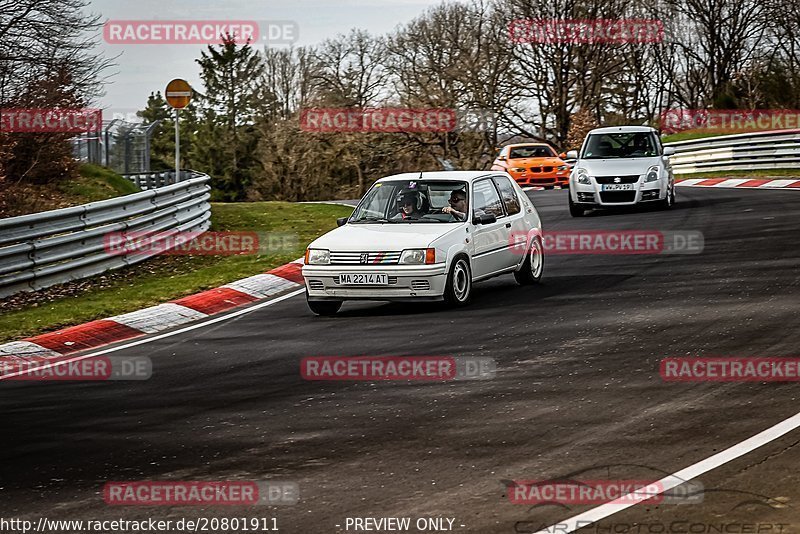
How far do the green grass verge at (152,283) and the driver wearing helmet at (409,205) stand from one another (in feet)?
9.91

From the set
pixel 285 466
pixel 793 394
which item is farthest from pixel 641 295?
pixel 285 466

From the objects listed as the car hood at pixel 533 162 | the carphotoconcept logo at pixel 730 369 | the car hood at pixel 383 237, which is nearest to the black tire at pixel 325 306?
the car hood at pixel 383 237

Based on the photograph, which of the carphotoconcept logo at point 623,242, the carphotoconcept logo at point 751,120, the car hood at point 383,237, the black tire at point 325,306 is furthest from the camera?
the carphotoconcept logo at point 751,120

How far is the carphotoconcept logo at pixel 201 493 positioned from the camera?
20.0ft

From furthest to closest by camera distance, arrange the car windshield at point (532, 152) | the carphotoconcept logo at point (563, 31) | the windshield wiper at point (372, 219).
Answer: the carphotoconcept logo at point (563, 31) < the car windshield at point (532, 152) < the windshield wiper at point (372, 219)

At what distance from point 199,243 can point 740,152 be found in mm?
22137

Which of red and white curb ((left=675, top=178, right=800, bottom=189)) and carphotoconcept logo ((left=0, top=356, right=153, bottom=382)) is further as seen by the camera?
red and white curb ((left=675, top=178, right=800, bottom=189))

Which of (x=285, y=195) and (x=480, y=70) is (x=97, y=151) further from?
(x=285, y=195)

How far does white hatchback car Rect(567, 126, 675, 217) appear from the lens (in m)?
22.9

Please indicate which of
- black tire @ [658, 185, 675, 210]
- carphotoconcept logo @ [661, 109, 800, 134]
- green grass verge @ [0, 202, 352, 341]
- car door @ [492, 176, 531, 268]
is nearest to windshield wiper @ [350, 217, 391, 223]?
car door @ [492, 176, 531, 268]

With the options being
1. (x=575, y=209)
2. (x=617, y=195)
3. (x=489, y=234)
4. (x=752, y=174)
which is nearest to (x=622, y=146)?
(x=617, y=195)

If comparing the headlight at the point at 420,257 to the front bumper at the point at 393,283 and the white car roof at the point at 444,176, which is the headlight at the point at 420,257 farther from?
the white car roof at the point at 444,176

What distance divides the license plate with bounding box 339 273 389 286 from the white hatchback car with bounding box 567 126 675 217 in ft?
37.1

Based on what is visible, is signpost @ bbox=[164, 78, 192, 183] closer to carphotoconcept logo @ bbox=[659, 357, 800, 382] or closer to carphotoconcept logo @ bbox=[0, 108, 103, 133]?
carphotoconcept logo @ bbox=[0, 108, 103, 133]
